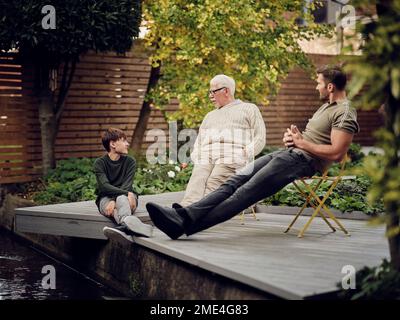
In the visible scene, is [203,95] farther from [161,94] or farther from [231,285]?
[231,285]

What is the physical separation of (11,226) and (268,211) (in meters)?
3.85

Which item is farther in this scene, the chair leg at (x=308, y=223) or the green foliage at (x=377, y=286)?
the chair leg at (x=308, y=223)

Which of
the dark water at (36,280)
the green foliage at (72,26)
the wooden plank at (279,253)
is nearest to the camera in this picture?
the wooden plank at (279,253)

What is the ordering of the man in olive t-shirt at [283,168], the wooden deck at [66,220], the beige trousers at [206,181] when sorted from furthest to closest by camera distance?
the wooden deck at [66,220]
the beige trousers at [206,181]
the man in olive t-shirt at [283,168]

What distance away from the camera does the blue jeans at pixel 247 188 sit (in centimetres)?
494

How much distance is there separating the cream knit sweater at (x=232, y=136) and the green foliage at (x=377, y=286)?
7.76 ft

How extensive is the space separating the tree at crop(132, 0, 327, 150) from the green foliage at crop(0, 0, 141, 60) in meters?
0.55

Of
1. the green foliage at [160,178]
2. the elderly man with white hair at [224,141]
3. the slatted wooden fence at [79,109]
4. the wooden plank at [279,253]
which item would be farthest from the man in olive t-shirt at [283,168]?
the slatted wooden fence at [79,109]

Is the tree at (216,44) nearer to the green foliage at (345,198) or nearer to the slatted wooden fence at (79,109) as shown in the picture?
the slatted wooden fence at (79,109)

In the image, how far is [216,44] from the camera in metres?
8.83

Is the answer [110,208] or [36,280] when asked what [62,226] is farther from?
[110,208]

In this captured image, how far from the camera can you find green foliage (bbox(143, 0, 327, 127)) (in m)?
8.46

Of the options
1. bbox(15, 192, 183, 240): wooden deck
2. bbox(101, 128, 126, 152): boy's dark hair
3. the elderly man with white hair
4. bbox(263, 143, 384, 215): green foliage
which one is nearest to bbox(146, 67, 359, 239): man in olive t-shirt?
the elderly man with white hair

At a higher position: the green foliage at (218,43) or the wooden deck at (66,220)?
the green foliage at (218,43)
